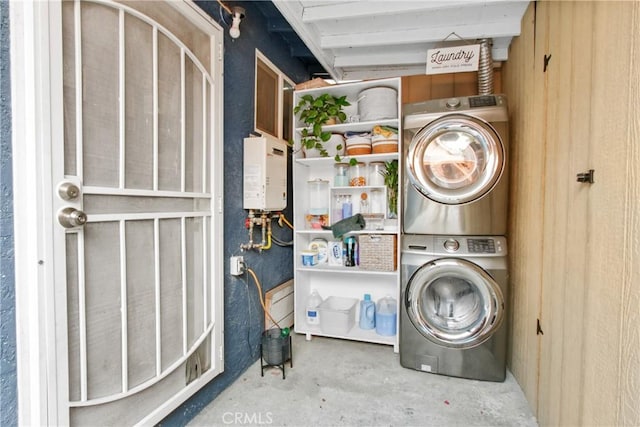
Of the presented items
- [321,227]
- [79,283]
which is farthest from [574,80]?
[79,283]

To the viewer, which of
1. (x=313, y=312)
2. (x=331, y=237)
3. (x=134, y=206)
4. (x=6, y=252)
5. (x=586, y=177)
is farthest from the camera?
(x=331, y=237)

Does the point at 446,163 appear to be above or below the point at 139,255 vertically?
above

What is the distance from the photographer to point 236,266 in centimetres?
183

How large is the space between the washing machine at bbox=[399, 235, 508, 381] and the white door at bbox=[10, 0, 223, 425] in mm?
1210

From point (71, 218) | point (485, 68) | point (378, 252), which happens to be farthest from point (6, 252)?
point (485, 68)

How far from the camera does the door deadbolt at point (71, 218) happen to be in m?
0.94

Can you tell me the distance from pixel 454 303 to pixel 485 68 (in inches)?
68.5

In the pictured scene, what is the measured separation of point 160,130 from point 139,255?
53 centimetres

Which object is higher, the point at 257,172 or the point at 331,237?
the point at 257,172

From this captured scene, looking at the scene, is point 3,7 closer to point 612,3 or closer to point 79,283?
point 79,283

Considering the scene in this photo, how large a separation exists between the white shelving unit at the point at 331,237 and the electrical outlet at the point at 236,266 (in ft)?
2.33

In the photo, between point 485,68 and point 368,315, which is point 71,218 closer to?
point 368,315

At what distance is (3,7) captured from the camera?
2.79 ft

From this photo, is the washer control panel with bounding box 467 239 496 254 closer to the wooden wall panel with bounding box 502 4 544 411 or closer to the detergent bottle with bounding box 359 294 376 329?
the wooden wall panel with bounding box 502 4 544 411
